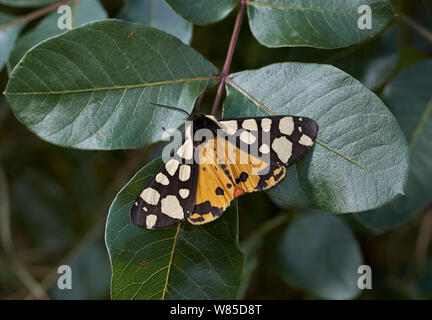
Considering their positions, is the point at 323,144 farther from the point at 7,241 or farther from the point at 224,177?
the point at 7,241

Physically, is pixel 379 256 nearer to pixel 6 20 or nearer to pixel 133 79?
pixel 133 79

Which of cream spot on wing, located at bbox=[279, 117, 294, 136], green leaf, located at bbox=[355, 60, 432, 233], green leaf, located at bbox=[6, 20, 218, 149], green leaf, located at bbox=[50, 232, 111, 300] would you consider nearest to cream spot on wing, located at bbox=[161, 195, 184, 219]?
green leaf, located at bbox=[6, 20, 218, 149]

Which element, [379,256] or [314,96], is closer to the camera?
[314,96]

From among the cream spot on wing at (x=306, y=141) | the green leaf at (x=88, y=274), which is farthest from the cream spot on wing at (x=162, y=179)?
the green leaf at (x=88, y=274)

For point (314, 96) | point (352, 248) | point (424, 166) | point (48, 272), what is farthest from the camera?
point (48, 272)

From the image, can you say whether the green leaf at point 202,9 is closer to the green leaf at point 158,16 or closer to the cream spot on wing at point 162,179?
the green leaf at point 158,16

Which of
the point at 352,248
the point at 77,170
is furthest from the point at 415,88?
the point at 77,170
